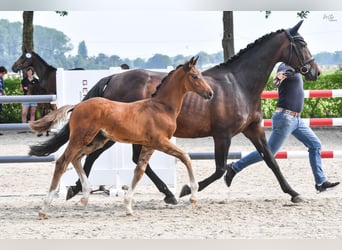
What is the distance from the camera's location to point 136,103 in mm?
7379

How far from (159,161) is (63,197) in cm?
117

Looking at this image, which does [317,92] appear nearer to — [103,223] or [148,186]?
[148,186]

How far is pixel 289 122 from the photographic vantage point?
812cm

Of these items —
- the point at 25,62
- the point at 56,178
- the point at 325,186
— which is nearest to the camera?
the point at 56,178

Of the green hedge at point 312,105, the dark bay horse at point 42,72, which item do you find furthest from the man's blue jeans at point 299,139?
the green hedge at point 312,105

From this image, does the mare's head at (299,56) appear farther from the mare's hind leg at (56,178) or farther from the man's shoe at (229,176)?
the mare's hind leg at (56,178)

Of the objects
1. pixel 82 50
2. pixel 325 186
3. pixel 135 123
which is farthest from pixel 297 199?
pixel 82 50

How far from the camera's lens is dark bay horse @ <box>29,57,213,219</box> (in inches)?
280

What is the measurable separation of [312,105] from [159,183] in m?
10.9

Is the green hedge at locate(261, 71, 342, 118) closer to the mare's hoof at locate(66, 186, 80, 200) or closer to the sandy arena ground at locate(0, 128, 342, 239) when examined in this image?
the sandy arena ground at locate(0, 128, 342, 239)

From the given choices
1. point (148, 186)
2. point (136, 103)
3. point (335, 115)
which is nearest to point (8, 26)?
point (335, 115)

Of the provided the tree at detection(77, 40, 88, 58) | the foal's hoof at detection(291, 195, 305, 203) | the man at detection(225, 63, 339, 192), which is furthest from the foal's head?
the tree at detection(77, 40, 88, 58)

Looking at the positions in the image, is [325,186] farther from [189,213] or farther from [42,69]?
[42,69]

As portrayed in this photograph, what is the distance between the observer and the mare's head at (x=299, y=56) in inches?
316
